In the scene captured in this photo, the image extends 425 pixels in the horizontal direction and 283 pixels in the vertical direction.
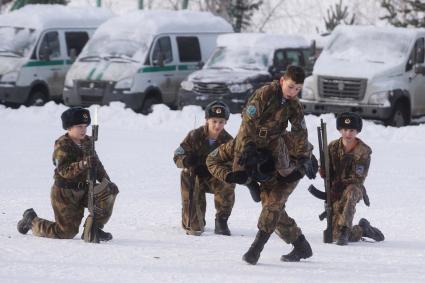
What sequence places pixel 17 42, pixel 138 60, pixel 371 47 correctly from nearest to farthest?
1. pixel 371 47
2. pixel 138 60
3. pixel 17 42

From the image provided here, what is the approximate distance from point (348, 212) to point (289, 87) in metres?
1.95

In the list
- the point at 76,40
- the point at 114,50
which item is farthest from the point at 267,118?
the point at 76,40

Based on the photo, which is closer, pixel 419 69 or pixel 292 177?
pixel 292 177

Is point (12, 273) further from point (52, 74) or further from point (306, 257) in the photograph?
point (52, 74)

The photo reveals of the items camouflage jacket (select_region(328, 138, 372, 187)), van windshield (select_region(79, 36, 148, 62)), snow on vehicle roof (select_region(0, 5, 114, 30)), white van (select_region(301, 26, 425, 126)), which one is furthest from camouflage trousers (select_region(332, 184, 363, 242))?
snow on vehicle roof (select_region(0, 5, 114, 30))

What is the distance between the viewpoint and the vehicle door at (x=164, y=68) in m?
23.4

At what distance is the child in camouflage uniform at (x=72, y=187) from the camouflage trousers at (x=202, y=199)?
0.95 meters

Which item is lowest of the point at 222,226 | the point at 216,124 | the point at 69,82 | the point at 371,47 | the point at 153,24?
the point at 69,82

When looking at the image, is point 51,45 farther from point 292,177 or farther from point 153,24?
point 292,177

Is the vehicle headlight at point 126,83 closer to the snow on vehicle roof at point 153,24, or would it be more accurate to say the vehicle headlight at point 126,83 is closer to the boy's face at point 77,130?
the snow on vehicle roof at point 153,24

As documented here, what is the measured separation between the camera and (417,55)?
21.9 meters

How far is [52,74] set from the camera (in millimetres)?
24781

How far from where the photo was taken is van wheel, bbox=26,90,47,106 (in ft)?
80.3

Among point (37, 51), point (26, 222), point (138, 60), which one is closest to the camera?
point (26, 222)
